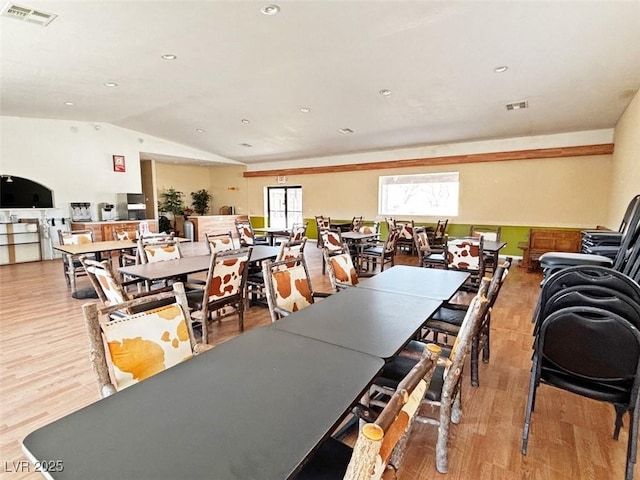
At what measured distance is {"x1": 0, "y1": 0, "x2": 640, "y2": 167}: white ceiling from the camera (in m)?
3.20

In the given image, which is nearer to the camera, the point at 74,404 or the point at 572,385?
the point at 572,385

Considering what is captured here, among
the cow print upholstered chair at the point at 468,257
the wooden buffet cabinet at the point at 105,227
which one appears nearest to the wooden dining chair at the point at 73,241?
the wooden buffet cabinet at the point at 105,227

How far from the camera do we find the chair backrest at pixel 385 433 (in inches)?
23.6

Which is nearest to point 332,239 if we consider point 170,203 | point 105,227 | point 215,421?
point 215,421

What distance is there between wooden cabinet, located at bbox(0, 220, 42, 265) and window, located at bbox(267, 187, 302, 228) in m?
6.56

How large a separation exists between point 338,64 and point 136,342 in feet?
14.0

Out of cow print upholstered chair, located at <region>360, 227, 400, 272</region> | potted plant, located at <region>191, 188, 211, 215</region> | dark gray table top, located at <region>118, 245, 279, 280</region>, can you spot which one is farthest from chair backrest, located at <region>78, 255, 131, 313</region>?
potted plant, located at <region>191, 188, 211, 215</region>

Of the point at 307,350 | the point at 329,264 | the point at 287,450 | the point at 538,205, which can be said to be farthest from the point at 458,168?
the point at 287,450

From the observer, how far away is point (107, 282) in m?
2.27

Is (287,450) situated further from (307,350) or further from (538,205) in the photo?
(538,205)

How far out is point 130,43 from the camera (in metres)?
3.92

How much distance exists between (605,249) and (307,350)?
3.42m

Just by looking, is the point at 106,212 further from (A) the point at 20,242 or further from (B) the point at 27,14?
(B) the point at 27,14

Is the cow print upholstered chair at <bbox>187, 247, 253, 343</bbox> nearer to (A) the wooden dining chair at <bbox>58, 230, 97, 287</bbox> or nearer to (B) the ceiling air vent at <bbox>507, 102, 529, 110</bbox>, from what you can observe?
(A) the wooden dining chair at <bbox>58, 230, 97, 287</bbox>
